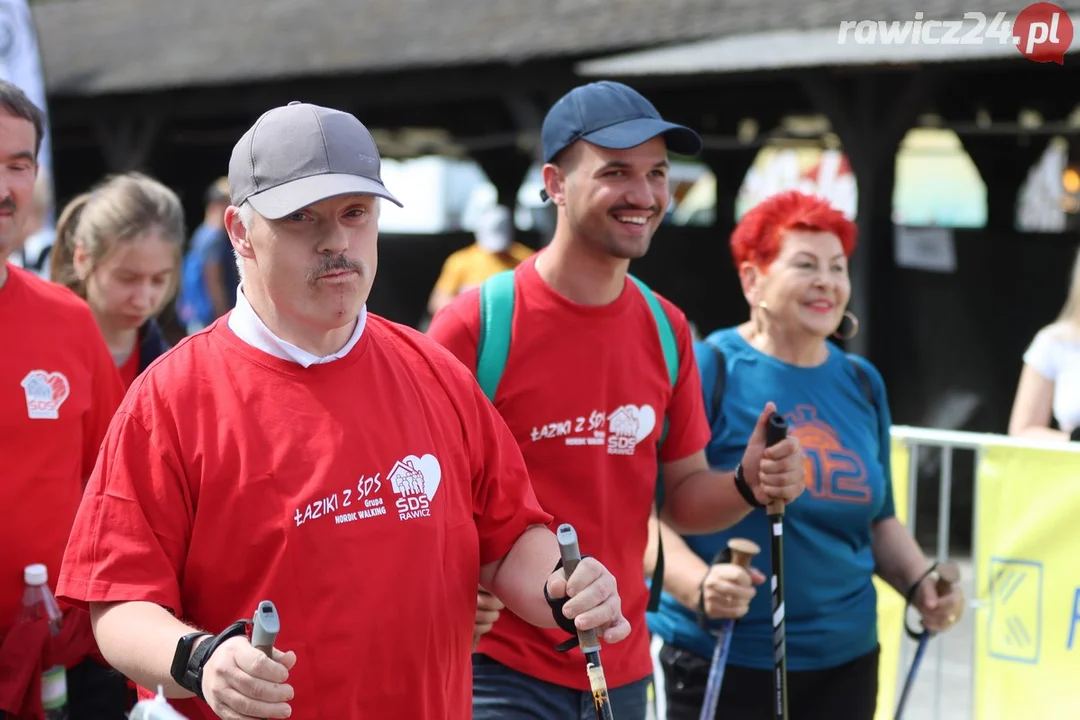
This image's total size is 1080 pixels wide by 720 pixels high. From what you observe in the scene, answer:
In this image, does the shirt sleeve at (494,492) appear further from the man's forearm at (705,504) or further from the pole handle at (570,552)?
the man's forearm at (705,504)

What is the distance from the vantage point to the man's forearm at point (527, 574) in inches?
90.7

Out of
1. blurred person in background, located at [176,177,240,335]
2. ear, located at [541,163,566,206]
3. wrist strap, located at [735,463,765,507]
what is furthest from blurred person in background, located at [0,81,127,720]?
blurred person in background, located at [176,177,240,335]

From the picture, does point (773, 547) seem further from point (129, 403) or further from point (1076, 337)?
point (1076, 337)

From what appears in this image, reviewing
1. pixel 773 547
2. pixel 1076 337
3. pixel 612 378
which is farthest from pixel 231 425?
pixel 1076 337

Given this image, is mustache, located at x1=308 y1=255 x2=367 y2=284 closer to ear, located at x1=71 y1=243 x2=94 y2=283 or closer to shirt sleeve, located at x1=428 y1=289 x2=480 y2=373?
shirt sleeve, located at x1=428 y1=289 x2=480 y2=373

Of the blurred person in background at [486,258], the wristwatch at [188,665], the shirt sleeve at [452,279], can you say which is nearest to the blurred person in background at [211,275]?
the shirt sleeve at [452,279]

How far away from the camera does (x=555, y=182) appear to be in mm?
3393

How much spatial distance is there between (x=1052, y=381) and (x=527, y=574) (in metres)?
3.55

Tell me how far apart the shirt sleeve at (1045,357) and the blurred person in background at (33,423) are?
144 inches

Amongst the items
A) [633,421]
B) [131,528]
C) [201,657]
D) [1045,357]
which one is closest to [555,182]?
[633,421]

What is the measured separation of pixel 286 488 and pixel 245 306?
1.12 ft

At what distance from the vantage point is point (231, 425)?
2.10 m

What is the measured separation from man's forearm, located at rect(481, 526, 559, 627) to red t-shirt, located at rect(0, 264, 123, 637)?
108cm

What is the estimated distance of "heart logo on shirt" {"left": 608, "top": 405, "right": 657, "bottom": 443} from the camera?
3.19m
